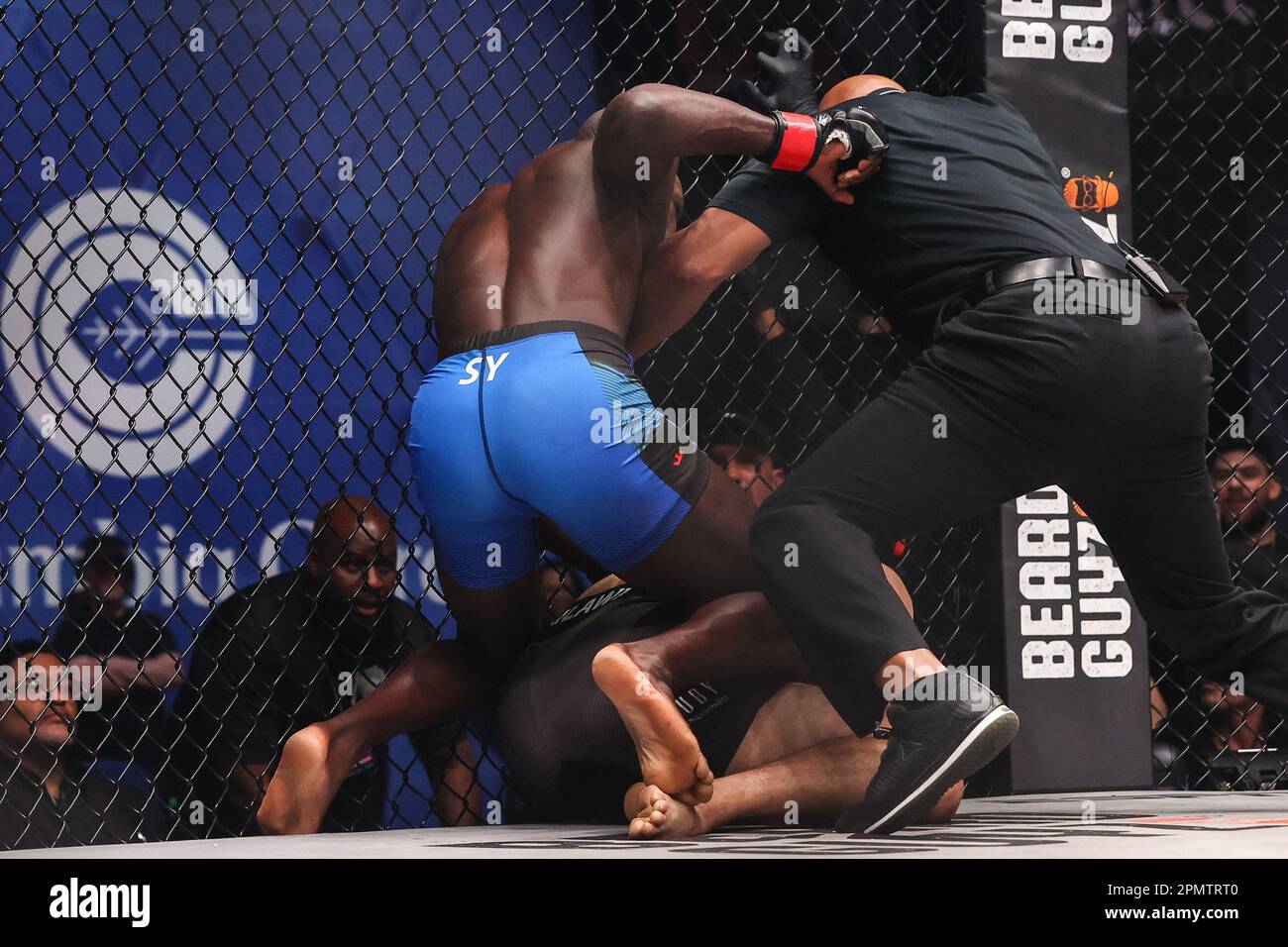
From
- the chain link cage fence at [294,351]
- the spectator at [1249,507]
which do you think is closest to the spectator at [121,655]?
the chain link cage fence at [294,351]

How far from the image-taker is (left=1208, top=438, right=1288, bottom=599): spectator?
10.8 feet

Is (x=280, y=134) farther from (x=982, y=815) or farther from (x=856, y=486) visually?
(x=982, y=815)

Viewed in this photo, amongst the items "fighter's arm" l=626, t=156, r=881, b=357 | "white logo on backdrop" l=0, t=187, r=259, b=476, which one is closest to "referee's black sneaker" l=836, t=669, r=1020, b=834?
"fighter's arm" l=626, t=156, r=881, b=357

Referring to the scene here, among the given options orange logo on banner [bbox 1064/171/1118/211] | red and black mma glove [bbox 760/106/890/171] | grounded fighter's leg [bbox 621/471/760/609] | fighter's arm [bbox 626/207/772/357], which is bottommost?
grounded fighter's leg [bbox 621/471/760/609]

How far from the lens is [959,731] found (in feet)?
5.86

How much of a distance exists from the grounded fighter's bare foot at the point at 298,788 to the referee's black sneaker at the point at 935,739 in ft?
3.00

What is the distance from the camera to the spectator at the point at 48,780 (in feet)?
8.95

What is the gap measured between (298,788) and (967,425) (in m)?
1.18

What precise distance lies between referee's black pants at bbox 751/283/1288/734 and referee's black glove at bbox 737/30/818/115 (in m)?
0.53

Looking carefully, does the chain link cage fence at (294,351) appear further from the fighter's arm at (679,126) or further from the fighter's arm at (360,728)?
the fighter's arm at (679,126)

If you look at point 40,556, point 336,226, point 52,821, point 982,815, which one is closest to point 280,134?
point 336,226

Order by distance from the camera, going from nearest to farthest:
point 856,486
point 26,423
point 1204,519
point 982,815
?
point 856,486 → point 1204,519 → point 982,815 → point 26,423

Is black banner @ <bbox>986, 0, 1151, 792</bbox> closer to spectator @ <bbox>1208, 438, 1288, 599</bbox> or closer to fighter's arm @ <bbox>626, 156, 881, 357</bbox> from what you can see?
spectator @ <bbox>1208, 438, 1288, 599</bbox>

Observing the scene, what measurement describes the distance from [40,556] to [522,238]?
1.56 metres
